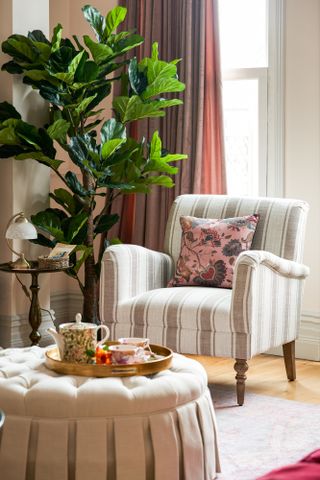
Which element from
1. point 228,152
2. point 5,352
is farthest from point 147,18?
point 5,352

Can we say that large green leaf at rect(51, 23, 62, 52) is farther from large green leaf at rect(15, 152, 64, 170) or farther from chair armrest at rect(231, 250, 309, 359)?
chair armrest at rect(231, 250, 309, 359)

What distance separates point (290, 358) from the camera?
4.40 meters

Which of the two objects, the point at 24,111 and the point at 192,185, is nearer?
the point at 24,111

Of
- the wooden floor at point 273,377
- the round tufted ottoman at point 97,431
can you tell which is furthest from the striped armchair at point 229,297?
the round tufted ottoman at point 97,431

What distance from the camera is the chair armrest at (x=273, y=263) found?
386cm

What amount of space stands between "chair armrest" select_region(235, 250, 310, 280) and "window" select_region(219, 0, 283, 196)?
2.63 feet

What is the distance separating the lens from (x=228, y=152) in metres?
5.25

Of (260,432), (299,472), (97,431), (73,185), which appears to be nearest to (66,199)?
(73,185)

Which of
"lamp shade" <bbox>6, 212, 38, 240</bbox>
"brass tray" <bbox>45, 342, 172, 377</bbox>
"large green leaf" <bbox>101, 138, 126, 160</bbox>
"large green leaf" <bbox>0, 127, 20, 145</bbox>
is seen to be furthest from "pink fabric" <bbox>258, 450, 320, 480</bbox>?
"large green leaf" <bbox>0, 127, 20, 145</bbox>

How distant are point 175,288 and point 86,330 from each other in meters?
1.42

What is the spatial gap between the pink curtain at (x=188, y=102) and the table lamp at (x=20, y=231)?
1195mm

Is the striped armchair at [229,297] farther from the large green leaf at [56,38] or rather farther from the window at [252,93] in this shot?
the large green leaf at [56,38]

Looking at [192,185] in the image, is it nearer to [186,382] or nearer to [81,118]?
[81,118]

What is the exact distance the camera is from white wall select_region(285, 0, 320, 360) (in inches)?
189
